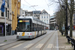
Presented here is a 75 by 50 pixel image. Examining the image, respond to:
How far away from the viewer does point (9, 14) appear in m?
33.8

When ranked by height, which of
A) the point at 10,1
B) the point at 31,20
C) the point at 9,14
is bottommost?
the point at 31,20

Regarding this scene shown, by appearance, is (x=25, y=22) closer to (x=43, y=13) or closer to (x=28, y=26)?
(x=28, y=26)

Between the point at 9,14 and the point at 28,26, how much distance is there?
15.9 meters

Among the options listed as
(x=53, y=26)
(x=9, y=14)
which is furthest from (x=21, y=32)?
(x=53, y=26)

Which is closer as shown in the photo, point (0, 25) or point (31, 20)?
point (31, 20)

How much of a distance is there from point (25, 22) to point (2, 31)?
12688 millimetres

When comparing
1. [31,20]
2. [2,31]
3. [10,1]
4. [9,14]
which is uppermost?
[10,1]

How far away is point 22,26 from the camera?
63.4ft

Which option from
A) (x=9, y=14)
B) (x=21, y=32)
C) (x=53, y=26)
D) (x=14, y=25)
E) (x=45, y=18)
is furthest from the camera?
(x=53, y=26)

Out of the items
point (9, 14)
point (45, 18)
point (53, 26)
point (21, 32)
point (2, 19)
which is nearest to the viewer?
point (21, 32)

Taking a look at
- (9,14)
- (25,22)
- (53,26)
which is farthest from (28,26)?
(53,26)

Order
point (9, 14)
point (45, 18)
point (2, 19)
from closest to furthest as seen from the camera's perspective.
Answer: point (2, 19) < point (9, 14) < point (45, 18)

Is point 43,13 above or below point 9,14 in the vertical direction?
above

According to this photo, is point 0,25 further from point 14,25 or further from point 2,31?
point 14,25
